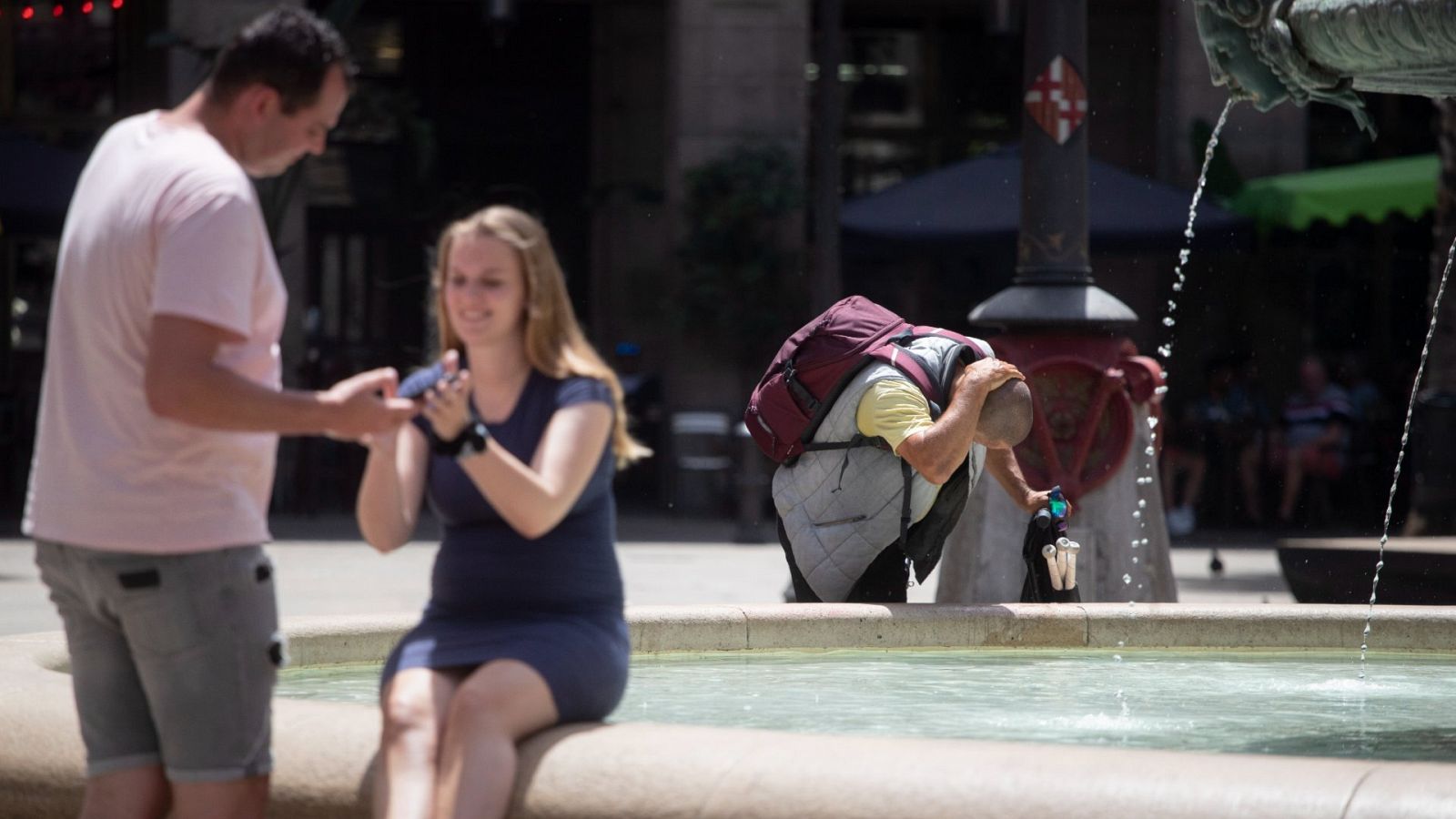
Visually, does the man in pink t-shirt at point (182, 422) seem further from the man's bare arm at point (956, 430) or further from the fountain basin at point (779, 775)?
the man's bare arm at point (956, 430)

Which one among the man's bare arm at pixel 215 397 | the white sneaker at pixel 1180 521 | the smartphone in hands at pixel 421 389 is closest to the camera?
the man's bare arm at pixel 215 397

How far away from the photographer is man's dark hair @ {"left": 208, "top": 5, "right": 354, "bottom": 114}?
3271mm

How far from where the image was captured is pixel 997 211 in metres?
16.2

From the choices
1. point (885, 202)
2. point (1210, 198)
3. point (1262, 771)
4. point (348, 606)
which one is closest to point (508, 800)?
point (1262, 771)

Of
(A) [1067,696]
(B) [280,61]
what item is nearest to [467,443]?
(B) [280,61]

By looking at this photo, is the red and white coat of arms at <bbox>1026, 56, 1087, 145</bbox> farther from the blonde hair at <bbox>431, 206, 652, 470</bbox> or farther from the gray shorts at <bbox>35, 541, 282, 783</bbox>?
the gray shorts at <bbox>35, 541, 282, 783</bbox>

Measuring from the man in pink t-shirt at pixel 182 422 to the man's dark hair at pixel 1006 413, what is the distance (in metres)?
2.72

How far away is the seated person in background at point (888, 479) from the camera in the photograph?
5754mm

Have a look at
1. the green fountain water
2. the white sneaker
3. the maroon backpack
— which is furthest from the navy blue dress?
the white sneaker

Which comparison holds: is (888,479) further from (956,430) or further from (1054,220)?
(1054,220)

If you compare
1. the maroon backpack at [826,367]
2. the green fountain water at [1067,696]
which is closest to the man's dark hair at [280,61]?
the green fountain water at [1067,696]

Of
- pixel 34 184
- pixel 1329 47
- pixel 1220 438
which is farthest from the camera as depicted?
pixel 1220 438

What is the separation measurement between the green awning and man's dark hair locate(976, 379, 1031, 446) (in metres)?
11.2

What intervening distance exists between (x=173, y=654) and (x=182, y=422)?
358 mm
